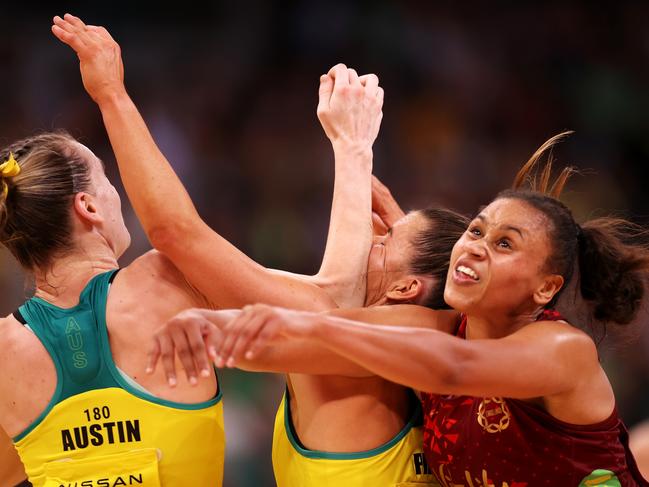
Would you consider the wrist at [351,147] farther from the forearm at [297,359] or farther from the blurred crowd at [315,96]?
the blurred crowd at [315,96]

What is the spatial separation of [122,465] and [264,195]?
158 inches

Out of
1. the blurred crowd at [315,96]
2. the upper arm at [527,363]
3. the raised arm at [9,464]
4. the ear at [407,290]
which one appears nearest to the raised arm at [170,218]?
the ear at [407,290]

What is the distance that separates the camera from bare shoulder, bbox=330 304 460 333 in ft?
8.80

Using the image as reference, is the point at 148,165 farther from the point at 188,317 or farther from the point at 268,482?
the point at 268,482

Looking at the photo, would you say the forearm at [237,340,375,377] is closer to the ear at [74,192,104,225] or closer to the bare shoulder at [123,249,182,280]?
the bare shoulder at [123,249,182,280]

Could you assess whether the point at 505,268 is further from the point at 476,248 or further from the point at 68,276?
the point at 68,276

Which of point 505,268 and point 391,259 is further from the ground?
point 505,268

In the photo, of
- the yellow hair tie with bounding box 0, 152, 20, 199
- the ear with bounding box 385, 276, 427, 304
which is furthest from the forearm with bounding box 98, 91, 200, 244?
the ear with bounding box 385, 276, 427, 304

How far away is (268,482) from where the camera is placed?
5.30 meters

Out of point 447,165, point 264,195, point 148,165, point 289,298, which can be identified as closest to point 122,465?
point 289,298

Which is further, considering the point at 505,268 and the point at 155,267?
the point at 155,267

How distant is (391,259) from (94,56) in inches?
44.6

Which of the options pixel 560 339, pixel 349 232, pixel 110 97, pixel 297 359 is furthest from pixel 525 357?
pixel 110 97

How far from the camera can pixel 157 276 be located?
2805mm
